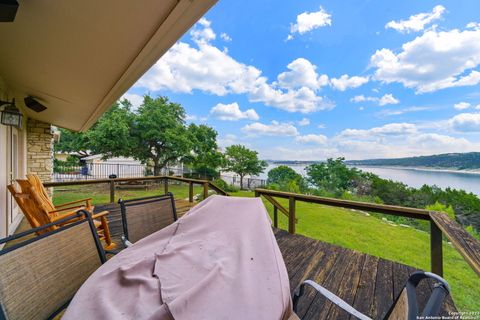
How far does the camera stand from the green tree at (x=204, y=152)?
1542cm

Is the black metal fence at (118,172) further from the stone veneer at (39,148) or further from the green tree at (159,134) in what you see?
the stone veneer at (39,148)

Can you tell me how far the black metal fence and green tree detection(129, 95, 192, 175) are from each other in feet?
2.95

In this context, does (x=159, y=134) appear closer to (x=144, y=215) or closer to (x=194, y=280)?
(x=144, y=215)

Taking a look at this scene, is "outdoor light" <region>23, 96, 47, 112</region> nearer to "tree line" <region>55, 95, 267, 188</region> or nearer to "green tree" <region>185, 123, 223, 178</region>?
"tree line" <region>55, 95, 267, 188</region>

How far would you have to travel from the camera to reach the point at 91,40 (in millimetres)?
1888

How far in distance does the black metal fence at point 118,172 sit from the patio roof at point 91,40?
10.2 metres

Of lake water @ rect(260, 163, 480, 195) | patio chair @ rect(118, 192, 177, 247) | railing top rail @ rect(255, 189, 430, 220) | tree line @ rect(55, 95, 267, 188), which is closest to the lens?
patio chair @ rect(118, 192, 177, 247)

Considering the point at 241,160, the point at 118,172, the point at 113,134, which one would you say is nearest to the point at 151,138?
the point at 113,134

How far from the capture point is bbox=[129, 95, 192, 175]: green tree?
13.3 m

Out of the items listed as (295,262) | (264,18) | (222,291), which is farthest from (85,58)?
(264,18)

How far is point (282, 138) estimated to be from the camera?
17375 millimetres

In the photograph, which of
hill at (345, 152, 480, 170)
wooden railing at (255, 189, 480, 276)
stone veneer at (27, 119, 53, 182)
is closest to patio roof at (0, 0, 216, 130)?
wooden railing at (255, 189, 480, 276)

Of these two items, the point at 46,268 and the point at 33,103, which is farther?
the point at 33,103

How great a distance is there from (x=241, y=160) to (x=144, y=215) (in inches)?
622
